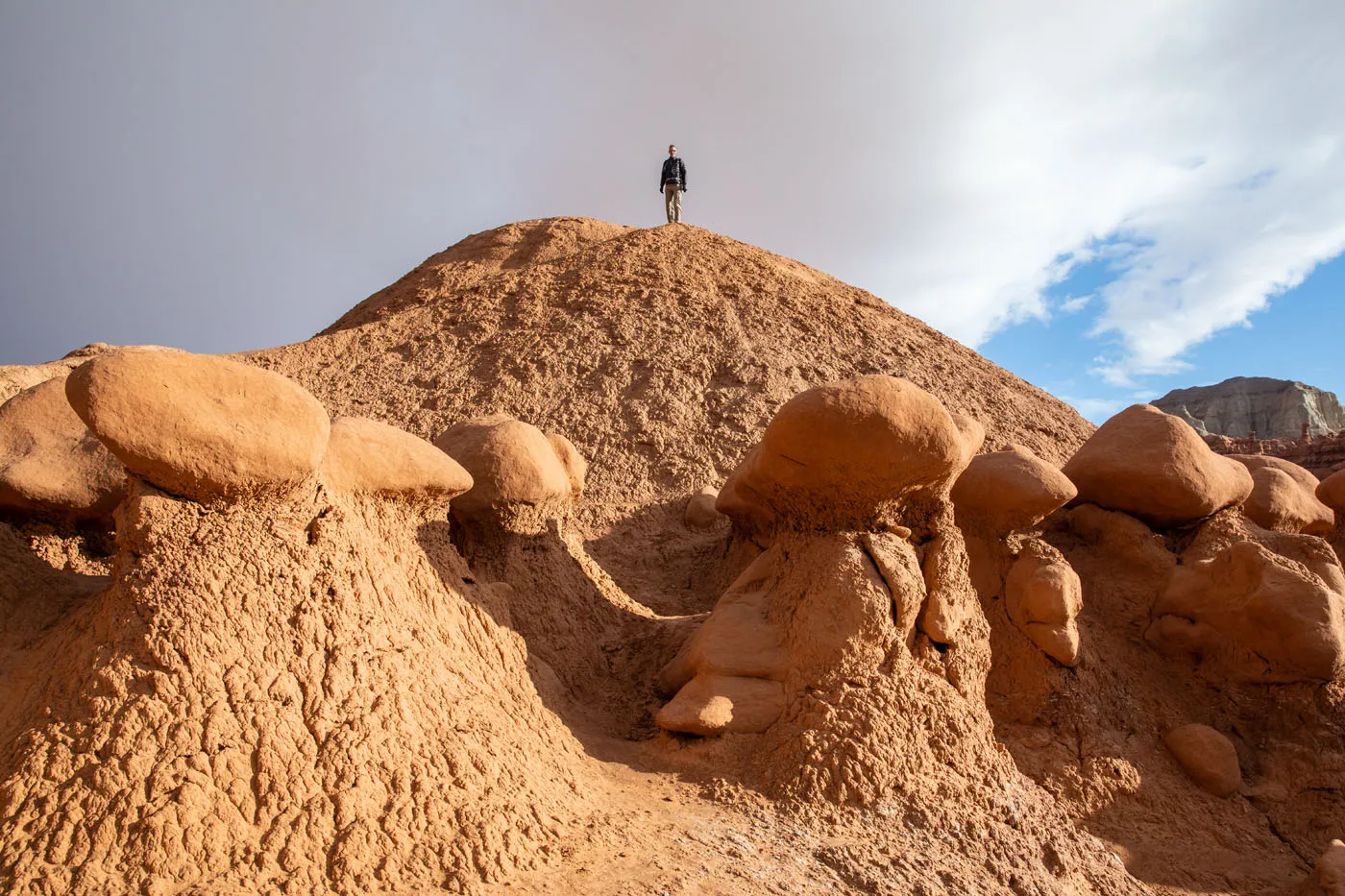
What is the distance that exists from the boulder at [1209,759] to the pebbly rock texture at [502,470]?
3306 mm

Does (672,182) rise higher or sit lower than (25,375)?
higher

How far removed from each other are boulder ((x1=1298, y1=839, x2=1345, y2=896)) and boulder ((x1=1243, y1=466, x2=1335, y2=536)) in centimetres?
275

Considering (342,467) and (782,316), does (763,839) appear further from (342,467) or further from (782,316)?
(782,316)

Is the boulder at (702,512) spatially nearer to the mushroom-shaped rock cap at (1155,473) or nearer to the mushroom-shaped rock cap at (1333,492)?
the mushroom-shaped rock cap at (1155,473)

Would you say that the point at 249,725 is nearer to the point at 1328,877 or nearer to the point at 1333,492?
the point at 1328,877

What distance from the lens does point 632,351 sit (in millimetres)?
8695

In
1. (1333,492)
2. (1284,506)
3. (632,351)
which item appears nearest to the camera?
(1284,506)

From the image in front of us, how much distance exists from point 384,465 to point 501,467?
0.76 m

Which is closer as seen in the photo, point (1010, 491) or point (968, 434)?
point (968, 434)

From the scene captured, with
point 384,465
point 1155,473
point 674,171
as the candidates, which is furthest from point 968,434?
point 674,171

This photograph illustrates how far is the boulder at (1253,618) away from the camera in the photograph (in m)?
4.50

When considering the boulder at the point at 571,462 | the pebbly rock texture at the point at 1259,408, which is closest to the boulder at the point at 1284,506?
the boulder at the point at 571,462

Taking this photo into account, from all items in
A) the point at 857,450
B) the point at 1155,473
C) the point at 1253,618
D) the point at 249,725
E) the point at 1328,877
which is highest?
the point at 1155,473

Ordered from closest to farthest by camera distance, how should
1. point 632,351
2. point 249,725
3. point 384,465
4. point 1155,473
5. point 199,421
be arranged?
point 249,725 → point 199,421 → point 384,465 → point 1155,473 → point 632,351
